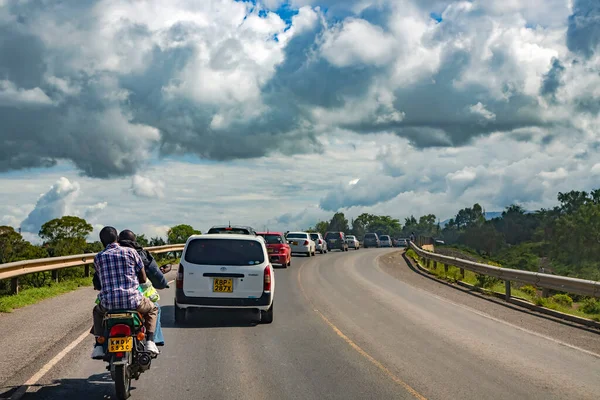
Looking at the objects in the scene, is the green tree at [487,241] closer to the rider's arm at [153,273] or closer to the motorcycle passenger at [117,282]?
the rider's arm at [153,273]

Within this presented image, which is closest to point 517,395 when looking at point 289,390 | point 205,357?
point 289,390

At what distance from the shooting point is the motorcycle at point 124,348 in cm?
675

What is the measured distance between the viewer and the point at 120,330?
6836 mm

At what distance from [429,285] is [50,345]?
16320 millimetres

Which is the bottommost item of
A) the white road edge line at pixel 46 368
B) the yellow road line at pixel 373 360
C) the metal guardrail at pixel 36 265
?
the yellow road line at pixel 373 360

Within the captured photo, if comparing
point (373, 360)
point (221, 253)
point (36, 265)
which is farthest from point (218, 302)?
point (36, 265)

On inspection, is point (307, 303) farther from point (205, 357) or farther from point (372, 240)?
point (372, 240)

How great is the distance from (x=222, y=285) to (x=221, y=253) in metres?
0.67

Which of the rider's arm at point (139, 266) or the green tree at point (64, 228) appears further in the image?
the green tree at point (64, 228)

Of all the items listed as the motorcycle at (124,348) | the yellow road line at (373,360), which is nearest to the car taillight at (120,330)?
the motorcycle at (124,348)

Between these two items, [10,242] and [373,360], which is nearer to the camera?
[373,360]

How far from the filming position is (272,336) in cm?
1146

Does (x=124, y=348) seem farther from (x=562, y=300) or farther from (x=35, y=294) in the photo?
(x=562, y=300)

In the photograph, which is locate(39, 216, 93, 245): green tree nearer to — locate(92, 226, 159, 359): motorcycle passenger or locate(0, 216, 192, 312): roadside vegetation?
locate(0, 216, 192, 312): roadside vegetation
